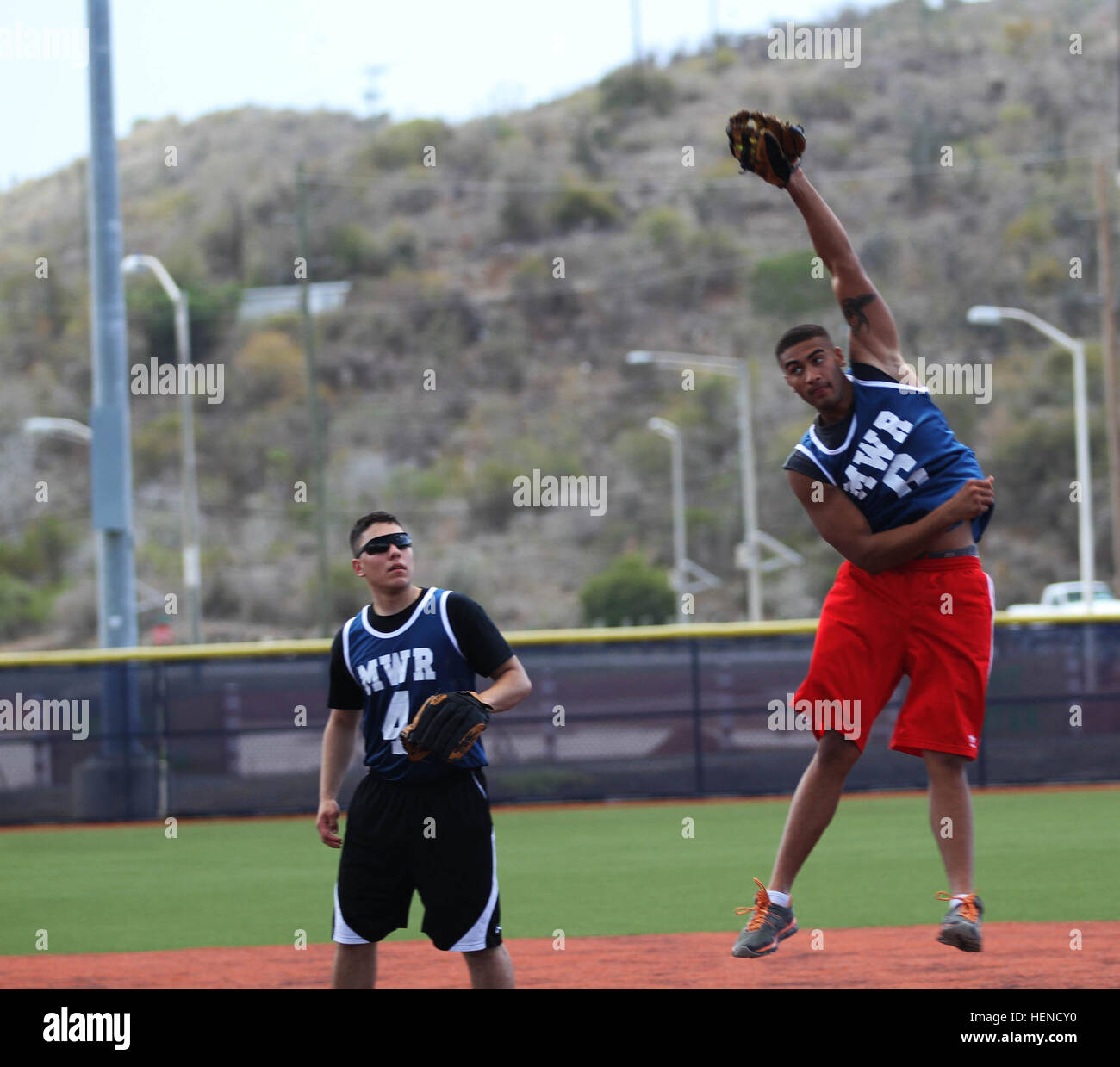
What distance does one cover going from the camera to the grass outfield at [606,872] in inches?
342

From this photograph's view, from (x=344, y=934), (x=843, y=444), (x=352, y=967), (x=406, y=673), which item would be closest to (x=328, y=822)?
(x=344, y=934)

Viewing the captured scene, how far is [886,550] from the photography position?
5.60 m

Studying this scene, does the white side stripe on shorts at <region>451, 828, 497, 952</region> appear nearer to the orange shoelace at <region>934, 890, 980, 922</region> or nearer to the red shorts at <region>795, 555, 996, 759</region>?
the red shorts at <region>795, 555, 996, 759</region>

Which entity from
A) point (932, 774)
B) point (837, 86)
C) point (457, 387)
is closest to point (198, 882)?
point (932, 774)

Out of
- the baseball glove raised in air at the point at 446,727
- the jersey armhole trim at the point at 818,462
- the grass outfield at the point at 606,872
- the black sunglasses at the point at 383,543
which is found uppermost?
the jersey armhole trim at the point at 818,462

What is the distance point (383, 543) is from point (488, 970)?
156 centimetres

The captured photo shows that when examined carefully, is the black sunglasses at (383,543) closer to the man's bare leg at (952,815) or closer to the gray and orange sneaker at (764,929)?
the gray and orange sneaker at (764,929)

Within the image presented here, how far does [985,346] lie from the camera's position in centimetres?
5688

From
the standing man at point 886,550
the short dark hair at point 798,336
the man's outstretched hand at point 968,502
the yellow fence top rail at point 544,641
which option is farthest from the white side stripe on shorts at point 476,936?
the yellow fence top rail at point 544,641

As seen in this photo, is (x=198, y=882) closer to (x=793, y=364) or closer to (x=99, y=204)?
(x=793, y=364)

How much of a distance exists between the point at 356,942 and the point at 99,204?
40.5ft

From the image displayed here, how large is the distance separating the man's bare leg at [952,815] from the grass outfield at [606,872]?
2690 mm

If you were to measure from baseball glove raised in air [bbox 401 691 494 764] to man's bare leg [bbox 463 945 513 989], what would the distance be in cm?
72

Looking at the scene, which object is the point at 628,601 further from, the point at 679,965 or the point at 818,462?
the point at 818,462
